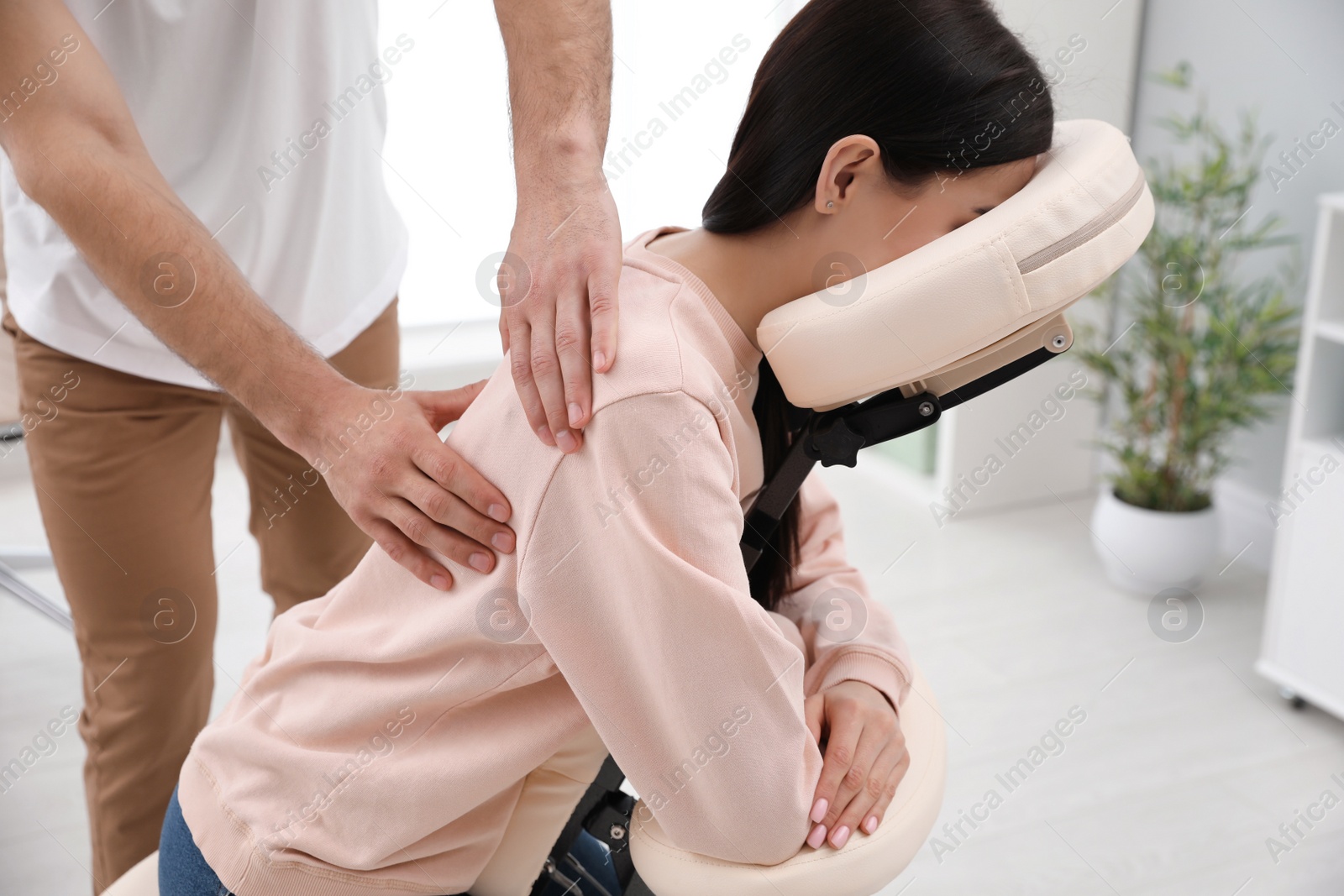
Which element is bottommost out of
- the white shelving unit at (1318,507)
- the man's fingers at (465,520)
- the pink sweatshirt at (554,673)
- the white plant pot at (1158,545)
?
the white plant pot at (1158,545)

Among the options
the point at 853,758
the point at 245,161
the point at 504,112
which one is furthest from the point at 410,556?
the point at 504,112

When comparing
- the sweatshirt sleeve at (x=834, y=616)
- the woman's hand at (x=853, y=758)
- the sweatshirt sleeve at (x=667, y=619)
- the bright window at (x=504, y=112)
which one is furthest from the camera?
the bright window at (x=504, y=112)

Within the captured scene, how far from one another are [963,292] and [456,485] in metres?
0.41

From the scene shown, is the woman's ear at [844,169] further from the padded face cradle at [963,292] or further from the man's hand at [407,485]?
the man's hand at [407,485]

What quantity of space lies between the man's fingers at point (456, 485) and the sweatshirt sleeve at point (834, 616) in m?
0.40

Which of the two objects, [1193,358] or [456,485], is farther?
[1193,358]

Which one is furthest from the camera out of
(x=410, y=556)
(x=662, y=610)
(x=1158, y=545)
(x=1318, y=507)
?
(x=1158, y=545)

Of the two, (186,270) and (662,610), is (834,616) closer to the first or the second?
(662,610)

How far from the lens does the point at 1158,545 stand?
2656 mm

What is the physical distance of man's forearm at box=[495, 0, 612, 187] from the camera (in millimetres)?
1008

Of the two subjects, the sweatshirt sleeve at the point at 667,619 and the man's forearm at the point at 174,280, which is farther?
the man's forearm at the point at 174,280

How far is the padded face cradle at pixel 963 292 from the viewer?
0.85 meters

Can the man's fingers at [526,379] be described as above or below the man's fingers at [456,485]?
above

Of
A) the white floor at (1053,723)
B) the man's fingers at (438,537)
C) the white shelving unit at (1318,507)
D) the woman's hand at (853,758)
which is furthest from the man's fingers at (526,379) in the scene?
the white shelving unit at (1318,507)
